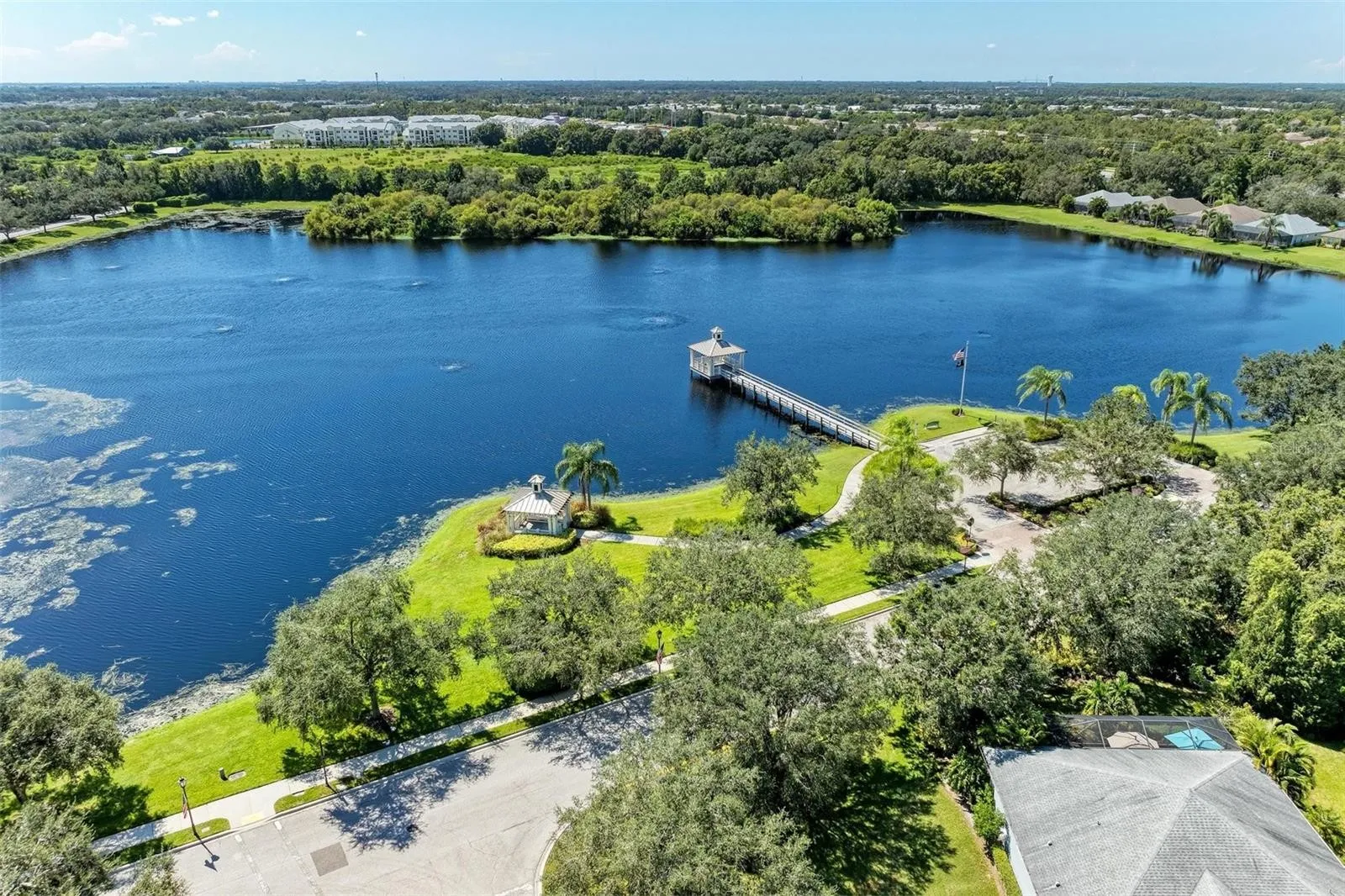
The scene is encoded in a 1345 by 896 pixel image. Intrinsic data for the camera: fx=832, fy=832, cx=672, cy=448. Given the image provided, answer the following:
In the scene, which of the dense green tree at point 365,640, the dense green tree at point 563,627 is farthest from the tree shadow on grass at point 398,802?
the dense green tree at point 563,627

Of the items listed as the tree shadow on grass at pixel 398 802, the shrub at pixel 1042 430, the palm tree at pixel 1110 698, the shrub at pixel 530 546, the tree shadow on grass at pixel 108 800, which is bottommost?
the tree shadow on grass at pixel 108 800

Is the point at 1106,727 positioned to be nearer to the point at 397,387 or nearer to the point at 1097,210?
the point at 397,387

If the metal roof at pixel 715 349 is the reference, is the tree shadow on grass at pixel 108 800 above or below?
below

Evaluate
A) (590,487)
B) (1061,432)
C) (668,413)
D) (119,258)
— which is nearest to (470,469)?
(590,487)

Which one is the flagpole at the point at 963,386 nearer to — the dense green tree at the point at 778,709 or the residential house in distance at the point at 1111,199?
the dense green tree at the point at 778,709

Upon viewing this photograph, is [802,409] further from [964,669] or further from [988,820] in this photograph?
[988,820]

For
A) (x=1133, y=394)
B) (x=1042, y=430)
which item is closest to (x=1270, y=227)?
(x=1133, y=394)
